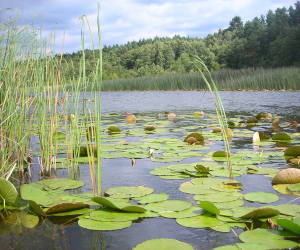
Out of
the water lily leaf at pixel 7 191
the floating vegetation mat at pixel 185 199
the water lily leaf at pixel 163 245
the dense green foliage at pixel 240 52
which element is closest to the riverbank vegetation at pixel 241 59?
the dense green foliage at pixel 240 52

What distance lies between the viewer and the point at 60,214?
1.37m

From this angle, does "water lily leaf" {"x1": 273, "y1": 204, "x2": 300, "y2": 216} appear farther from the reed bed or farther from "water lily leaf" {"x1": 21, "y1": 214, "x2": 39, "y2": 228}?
the reed bed

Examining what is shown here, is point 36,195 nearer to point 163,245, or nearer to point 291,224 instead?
point 163,245

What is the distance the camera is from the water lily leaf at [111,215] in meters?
1.26

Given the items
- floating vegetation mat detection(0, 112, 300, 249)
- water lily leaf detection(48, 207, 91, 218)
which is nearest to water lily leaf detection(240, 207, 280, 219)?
floating vegetation mat detection(0, 112, 300, 249)

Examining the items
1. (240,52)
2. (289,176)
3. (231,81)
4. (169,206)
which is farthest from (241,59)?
(169,206)

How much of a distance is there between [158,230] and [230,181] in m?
0.65

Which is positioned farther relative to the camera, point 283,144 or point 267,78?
point 267,78

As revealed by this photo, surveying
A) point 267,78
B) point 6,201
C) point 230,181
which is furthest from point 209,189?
point 267,78

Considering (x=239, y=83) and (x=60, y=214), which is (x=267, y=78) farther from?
(x=60, y=214)

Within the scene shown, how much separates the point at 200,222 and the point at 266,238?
0.25 m

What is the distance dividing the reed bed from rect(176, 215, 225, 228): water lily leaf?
1082 cm

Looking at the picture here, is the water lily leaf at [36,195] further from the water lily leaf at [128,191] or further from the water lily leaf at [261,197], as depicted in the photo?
the water lily leaf at [261,197]

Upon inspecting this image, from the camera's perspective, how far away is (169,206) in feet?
4.55
